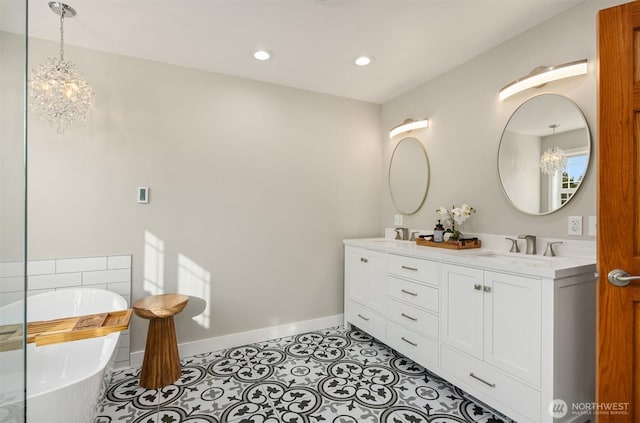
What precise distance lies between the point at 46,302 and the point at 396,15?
297cm

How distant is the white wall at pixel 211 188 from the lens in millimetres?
2311

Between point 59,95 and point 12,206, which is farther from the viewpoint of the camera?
point 59,95

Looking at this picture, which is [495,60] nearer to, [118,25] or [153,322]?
[118,25]

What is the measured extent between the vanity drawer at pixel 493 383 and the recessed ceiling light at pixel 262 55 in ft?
8.42

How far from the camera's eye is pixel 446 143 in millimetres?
2756

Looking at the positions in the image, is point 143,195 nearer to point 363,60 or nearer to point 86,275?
point 86,275

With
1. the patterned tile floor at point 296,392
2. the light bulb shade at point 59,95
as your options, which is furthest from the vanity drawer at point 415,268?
the light bulb shade at point 59,95

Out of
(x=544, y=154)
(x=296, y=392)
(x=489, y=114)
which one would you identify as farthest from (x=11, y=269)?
(x=489, y=114)

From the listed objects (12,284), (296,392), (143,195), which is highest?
(143,195)

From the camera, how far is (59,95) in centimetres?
204

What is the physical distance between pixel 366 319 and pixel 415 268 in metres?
0.87

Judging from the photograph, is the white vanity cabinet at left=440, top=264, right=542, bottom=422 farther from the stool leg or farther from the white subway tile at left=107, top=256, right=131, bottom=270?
the white subway tile at left=107, top=256, right=131, bottom=270

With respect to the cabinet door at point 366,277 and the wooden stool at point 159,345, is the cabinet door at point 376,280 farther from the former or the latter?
the wooden stool at point 159,345

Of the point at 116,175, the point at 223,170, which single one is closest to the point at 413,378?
the point at 223,170
